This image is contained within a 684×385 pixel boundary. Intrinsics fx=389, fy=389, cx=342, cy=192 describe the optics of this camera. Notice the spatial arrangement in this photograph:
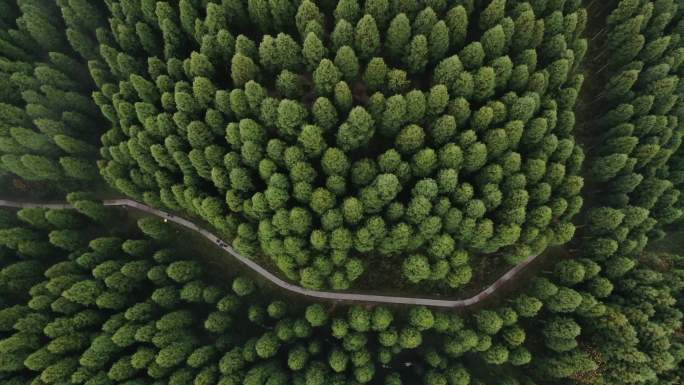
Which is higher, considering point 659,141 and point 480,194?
point 659,141

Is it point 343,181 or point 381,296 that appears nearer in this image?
point 343,181

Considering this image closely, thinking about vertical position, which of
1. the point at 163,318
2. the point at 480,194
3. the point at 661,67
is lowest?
the point at 163,318

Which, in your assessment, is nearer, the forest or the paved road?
the forest

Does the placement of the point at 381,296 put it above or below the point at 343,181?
below

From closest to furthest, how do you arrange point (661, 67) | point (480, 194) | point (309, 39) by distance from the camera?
1. point (309, 39)
2. point (480, 194)
3. point (661, 67)

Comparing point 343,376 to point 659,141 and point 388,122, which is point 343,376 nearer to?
point 388,122

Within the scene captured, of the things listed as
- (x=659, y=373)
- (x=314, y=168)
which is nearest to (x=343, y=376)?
(x=314, y=168)

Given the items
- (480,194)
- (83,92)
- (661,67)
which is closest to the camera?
(480,194)

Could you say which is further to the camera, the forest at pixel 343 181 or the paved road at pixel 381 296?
the paved road at pixel 381 296
